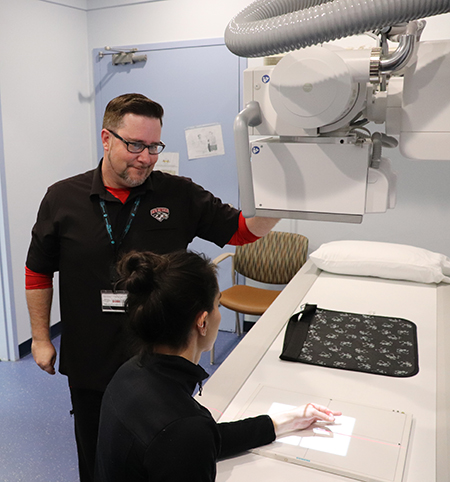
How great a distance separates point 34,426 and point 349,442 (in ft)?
6.57

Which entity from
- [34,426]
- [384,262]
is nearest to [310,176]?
[384,262]

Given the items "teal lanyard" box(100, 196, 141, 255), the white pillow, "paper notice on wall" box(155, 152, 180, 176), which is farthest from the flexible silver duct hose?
"paper notice on wall" box(155, 152, 180, 176)

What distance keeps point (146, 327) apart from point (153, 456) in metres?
0.27

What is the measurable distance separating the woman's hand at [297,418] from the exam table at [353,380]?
0.09m

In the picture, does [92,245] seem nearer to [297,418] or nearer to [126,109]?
[126,109]

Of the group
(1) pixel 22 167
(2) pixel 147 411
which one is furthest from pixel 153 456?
(1) pixel 22 167

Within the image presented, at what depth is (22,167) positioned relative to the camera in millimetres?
3316

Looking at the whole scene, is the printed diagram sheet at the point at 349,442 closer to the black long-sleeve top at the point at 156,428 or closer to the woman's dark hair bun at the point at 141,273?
the black long-sleeve top at the point at 156,428

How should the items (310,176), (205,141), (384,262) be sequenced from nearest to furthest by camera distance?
(310,176) < (384,262) < (205,141)

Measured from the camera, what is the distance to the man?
1.70m

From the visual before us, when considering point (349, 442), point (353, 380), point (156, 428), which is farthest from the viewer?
Result: point (353, 380)

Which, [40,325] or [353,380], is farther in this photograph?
[40,325]

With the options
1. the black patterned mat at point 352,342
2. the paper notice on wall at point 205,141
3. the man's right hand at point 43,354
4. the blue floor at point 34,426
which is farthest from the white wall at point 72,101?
the man's right hand at point 43,354

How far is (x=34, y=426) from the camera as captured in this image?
2645 mm
